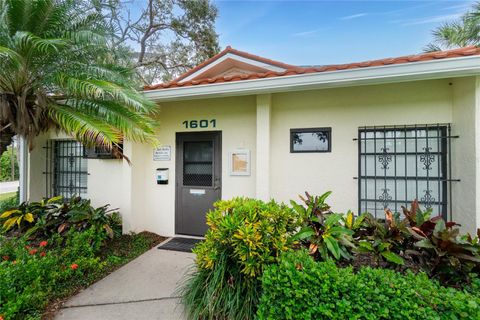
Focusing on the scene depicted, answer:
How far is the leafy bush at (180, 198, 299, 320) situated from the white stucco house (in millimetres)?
1964

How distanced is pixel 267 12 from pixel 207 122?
A: 202 inches

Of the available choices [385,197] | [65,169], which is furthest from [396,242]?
[65,169]

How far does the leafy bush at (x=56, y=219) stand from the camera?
4.65 metres

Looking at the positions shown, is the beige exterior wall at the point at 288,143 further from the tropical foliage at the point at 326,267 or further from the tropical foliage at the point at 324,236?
the tropical foliage at the point at 324,236

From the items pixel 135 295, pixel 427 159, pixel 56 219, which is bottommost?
pixel 135 295

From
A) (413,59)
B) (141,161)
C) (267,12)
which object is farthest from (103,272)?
(267,12)

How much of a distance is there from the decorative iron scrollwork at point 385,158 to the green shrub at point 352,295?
2504 mm

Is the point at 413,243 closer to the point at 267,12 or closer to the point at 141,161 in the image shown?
the point at 141,161

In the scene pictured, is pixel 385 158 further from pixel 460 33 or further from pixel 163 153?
pixel 460 33

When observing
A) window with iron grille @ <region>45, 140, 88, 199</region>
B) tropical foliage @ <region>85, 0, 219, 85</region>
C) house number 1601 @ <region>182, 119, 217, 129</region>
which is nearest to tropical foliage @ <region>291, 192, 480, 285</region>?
house number 1601 @ <region>182, 119, 217, 129</region>

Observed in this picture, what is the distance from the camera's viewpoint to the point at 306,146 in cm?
476

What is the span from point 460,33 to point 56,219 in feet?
42.1

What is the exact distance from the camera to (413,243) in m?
2.54

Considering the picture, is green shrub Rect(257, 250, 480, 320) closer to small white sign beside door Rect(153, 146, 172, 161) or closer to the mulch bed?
the mulch bed
